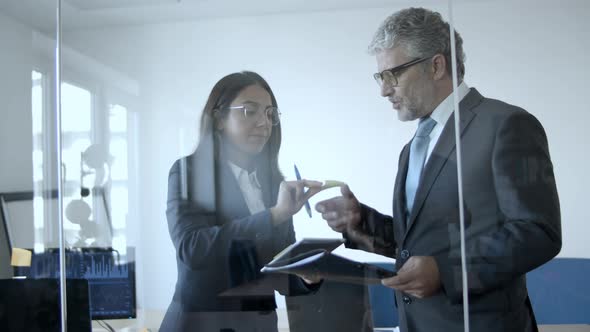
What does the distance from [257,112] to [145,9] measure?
2.03ft

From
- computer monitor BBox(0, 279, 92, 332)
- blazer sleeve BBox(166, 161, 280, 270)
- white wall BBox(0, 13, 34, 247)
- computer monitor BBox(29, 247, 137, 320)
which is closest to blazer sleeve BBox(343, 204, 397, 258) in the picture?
blazer sleeve BBox(166, 161, 280, 270)

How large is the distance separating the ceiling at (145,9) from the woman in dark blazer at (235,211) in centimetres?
27

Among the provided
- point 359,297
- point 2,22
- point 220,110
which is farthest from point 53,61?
point 359,297

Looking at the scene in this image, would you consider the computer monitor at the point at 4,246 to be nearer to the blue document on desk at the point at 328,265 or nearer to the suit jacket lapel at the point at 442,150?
the blue document on desk at the point at 328,265

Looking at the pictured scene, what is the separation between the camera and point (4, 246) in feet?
7.44

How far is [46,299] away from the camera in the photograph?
7.36 ft

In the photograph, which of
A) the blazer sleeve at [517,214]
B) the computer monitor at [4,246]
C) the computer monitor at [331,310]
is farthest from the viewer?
the computer monitor at [4,246]

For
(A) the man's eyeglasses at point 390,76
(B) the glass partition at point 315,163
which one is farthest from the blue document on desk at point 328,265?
(A) the man's eyeglasses at point 390,76

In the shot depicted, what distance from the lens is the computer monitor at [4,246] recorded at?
7.42 feet

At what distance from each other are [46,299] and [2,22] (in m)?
1.12

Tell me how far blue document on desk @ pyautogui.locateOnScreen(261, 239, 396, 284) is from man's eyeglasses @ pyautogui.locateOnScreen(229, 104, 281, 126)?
0.44 metres

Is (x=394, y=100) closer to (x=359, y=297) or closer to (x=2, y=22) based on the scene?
(x=359, y=297)

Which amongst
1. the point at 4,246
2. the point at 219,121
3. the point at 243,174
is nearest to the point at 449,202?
the point at 243,174

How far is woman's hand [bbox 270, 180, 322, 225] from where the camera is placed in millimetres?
1944
